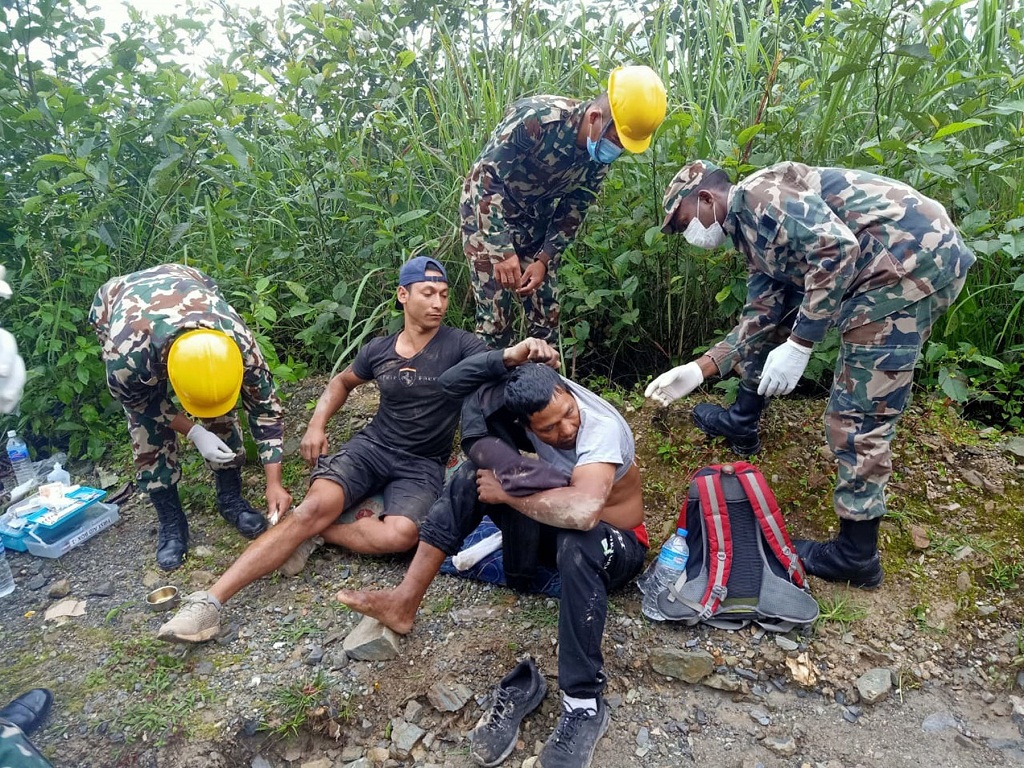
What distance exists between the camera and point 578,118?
9.80 feet

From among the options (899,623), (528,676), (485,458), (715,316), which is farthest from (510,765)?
(715,316)

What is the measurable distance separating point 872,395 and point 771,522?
0.56m

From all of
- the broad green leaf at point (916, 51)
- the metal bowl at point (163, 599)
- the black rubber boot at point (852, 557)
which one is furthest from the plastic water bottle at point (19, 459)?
the broad green leaf at point (916, 51)

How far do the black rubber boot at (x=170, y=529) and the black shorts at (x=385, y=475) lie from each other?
0.66 m

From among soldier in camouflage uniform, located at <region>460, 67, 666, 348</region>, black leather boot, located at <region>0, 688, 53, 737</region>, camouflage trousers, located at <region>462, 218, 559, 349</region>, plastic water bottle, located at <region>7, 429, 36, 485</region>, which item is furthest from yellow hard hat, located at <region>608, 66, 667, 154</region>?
plastic water bottle, located at <region>7, 429, 36, 485</region>

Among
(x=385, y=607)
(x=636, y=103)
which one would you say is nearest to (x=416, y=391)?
(x=385, y=607)

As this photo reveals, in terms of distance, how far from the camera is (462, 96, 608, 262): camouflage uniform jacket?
301cm

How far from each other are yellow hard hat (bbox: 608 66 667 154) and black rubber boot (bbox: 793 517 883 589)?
174 centimetres

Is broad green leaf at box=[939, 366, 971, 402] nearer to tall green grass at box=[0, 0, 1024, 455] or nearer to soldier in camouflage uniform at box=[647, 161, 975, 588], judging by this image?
tall green grass at box=[0, 0, 1024, 455]

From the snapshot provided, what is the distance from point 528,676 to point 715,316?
7.32 feet

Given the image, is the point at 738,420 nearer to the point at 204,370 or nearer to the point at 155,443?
the point at 204,370

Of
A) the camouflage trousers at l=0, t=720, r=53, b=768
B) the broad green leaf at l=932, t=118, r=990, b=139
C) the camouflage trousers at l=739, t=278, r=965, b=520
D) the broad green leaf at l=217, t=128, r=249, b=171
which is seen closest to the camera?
the camouflage trousers at l=0, t=720, r=53, b=768

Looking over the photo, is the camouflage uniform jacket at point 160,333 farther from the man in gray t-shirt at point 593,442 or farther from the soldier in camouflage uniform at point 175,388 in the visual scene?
the man in gray t-shirt at point 593,442

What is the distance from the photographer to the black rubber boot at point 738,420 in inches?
116
